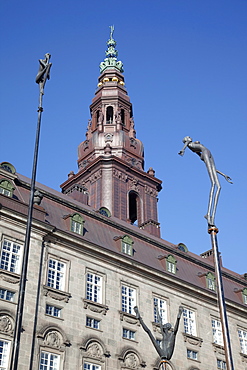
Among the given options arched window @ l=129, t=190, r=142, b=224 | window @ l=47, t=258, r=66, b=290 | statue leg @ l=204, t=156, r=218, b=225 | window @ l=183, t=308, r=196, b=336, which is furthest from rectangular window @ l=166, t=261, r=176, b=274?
statue leg @ l=204, t=156, r=218, b=225

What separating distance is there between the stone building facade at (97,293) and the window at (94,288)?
0.07 meters

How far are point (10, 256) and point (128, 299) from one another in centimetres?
1005

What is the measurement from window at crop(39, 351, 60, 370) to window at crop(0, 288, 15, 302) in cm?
377

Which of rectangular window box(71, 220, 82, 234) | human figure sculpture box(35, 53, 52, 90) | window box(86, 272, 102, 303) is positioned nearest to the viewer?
human figure sculpture box(35, 53, 52, 90)

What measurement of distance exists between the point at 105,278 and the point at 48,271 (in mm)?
4960

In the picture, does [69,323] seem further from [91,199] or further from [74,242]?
[91,199]

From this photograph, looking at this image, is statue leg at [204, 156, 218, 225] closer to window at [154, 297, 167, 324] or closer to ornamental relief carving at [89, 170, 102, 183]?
window at [154, 297, 167, 324]

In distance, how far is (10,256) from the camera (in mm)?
33750

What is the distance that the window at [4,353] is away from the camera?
2980cm

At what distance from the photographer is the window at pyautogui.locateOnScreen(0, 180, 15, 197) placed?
3628 centimetres

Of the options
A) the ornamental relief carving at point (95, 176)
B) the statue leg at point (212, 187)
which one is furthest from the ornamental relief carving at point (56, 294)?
the ornamental relief carving at point (95, 176)

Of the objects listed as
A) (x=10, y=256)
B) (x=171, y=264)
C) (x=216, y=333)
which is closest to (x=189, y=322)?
(x=216, y=333)

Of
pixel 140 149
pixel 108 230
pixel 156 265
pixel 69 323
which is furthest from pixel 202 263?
pixel 140 149

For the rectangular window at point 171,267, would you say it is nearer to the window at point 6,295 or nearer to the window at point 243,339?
the window at point 243,339
